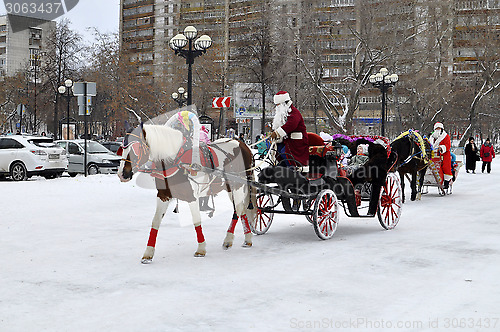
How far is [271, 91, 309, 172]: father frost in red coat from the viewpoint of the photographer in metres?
8.39

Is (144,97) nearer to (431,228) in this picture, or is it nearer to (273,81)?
(273,81)

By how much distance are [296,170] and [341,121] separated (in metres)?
29.1

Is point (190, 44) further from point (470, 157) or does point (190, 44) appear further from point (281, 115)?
point (470, 157)

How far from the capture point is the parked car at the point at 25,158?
19547 mm

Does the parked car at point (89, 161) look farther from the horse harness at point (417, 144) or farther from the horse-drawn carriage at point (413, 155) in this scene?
the horse harness at point (417, 144)

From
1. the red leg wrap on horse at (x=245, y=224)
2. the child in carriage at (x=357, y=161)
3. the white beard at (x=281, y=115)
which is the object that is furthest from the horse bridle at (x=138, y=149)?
the child in carriage at (x=357, y=161)

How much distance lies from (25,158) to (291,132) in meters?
13.9

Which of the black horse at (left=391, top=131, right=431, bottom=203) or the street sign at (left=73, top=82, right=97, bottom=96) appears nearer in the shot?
the black horse at (left=391, top=131, right=431, bottom=203)

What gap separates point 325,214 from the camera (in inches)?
339

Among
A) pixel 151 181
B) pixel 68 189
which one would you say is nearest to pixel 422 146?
pixel 151 181

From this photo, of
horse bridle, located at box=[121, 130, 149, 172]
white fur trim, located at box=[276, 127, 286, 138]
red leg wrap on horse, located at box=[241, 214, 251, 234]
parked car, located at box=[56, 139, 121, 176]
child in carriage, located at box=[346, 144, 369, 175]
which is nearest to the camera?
horse bridle, located at box=[121, 130, 149, 172]

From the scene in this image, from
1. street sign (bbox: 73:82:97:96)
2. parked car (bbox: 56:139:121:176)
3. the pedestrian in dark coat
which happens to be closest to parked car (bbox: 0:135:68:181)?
street sign (bbox: 73:82:97:96)

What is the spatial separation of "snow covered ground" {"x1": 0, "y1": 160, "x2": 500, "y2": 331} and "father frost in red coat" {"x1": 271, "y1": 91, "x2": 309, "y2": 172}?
1.32 m

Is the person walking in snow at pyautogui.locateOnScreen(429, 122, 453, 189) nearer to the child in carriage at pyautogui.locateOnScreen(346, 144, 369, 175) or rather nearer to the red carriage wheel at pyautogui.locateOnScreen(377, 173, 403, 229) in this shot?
the child in carriage at pyautogui.locateOnScreen(346, 144, 369, 175)
